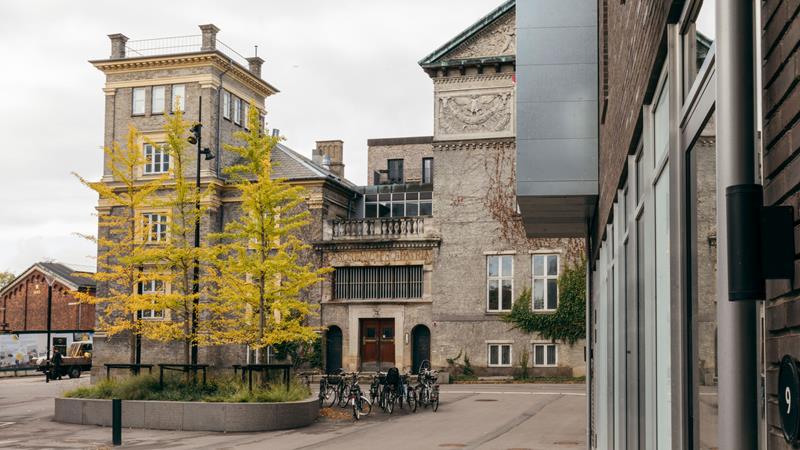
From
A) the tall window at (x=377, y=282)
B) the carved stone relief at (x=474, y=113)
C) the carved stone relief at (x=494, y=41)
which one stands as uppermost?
the carved stone relief at (x=494, y=41)

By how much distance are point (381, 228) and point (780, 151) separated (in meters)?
43.7

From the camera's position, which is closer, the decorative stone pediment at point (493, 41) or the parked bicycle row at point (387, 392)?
the parked bicycle row at point (387, 392)

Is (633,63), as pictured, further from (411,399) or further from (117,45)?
(117,45)

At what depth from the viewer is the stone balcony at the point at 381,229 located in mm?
44969

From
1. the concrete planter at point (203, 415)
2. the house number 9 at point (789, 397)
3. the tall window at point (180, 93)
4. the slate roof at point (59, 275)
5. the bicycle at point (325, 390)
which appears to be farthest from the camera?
the slate roof at point (59, 275)

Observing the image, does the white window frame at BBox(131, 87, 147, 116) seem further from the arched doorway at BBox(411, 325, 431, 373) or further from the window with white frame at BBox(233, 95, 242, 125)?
the arched doorway at BBox(411, 325, 431, 373)

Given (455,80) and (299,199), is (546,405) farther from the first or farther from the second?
(455,80)

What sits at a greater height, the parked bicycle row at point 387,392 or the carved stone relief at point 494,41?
the carved stone relief at point 494,41

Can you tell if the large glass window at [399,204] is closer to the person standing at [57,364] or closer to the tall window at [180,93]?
the tall window at [180,93]

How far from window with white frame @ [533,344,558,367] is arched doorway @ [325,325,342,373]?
9.51 meters

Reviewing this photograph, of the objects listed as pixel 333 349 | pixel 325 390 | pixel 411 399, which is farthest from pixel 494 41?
pixel 325 390

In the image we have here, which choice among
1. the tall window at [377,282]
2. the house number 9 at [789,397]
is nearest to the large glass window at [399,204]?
the tall window at [377,282]

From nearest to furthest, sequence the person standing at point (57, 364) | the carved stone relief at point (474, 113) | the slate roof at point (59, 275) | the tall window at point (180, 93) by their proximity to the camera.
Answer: the carved stone relief at point (474, 113)
the tall window at point (180, 93)
the person standing at point (57, 364)
the slate roof at point (59, 275)

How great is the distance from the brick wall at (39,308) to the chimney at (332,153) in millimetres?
20555
